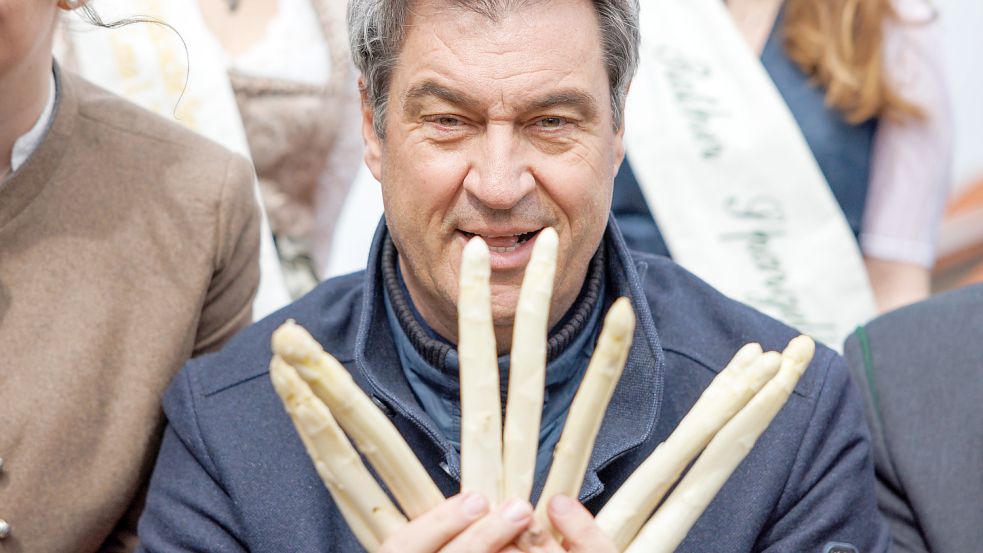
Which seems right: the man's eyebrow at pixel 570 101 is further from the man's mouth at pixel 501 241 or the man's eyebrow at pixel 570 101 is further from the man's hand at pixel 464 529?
the man's hand at pixel 464 529

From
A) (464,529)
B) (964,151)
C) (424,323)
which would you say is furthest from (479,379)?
(964,151)

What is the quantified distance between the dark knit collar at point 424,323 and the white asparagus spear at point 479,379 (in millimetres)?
409

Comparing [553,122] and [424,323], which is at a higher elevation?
[553,122]

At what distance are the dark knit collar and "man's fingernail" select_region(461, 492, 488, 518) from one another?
0.44m

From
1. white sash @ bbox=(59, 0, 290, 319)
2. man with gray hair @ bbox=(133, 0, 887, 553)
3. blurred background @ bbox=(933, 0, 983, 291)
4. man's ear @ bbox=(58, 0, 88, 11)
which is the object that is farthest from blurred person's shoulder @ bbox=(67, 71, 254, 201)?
blurred background @ bbox=(933, 0, 983, 291)

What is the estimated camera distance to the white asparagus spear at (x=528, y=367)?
4.34ft

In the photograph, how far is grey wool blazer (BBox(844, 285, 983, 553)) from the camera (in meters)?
1.86

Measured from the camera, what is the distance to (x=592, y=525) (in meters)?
1.34

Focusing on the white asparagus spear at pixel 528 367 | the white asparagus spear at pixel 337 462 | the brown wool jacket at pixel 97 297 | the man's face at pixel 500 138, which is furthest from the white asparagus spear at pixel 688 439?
the brown wool jacket at pixel 97 297

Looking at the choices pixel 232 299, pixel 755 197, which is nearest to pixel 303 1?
pixel 232 299

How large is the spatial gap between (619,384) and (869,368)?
48cm

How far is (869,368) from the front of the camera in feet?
6.62

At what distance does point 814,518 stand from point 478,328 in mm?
679

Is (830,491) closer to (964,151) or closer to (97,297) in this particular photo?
(97,297)
